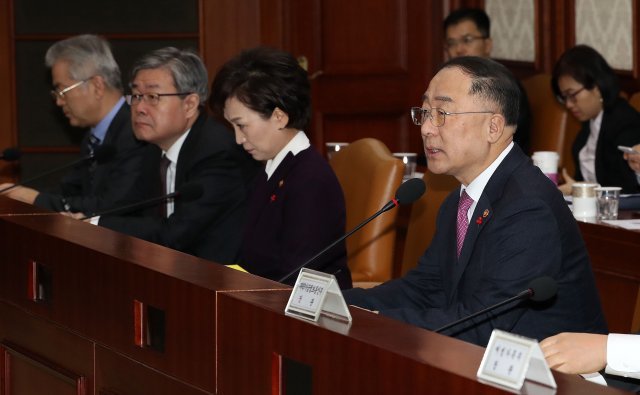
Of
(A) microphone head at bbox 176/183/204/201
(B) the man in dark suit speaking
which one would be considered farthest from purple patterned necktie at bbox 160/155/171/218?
(B) the man in dark suit speaking

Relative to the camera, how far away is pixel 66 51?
4.37 meters

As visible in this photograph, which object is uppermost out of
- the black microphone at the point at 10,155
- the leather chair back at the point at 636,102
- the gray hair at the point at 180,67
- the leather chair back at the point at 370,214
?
the gray hair at the point at 180,67

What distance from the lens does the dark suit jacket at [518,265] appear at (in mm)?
2131

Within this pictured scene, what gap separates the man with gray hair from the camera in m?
3.44

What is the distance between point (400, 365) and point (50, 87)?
16.7ft

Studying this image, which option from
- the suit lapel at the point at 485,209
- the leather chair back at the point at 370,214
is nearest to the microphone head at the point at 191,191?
the leather chair back at the point at 370,214

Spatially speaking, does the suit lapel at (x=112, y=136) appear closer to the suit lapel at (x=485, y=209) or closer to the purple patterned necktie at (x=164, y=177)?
the purple patterned necktie at (x=164, y=177)

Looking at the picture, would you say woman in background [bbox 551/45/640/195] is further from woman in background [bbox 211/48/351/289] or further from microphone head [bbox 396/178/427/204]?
microphone head [bbox 396/178/427/204]

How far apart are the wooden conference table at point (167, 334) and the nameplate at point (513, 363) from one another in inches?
0.8

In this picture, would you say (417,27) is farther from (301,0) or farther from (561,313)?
(561,313)

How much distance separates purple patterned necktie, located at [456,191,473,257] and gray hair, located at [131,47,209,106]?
1.50 meters

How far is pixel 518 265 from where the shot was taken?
6.95ft

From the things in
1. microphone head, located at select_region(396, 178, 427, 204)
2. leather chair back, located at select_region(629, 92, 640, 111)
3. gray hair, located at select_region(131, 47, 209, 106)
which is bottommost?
microphone head, located at select_region(396, 178, 427, 204)

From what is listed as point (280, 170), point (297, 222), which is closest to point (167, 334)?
point (297, 222)
